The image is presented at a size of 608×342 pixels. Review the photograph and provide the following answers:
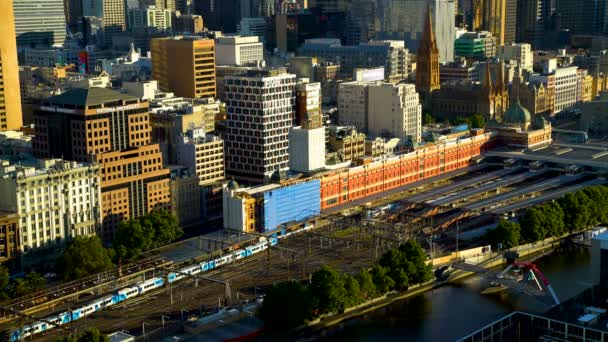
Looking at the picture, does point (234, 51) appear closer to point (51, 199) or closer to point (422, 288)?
point (51, 199)

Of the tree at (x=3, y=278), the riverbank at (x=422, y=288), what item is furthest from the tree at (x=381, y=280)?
the tree at (x=3, y=278)

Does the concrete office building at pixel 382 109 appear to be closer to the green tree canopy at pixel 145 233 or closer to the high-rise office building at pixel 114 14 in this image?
the green tree canopy at pixel 145 233

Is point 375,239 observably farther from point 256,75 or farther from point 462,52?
point 462,52

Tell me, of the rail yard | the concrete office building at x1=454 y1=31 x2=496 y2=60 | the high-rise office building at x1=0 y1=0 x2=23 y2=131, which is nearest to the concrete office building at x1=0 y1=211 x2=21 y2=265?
the rail yard

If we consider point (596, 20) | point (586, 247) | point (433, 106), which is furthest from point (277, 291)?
point (596, 20)

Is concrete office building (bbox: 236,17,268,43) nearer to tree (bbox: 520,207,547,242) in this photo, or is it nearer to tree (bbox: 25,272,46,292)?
tree (bbox: 520,207,547,242)

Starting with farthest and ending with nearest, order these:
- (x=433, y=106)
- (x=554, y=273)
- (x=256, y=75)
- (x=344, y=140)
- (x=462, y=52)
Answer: (x=462, y=52) < (x=433, y=106) < (x=344, y=140) < (x=256, y=75) < (x=554, y=273)

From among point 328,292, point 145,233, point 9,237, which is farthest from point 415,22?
point 328,292
